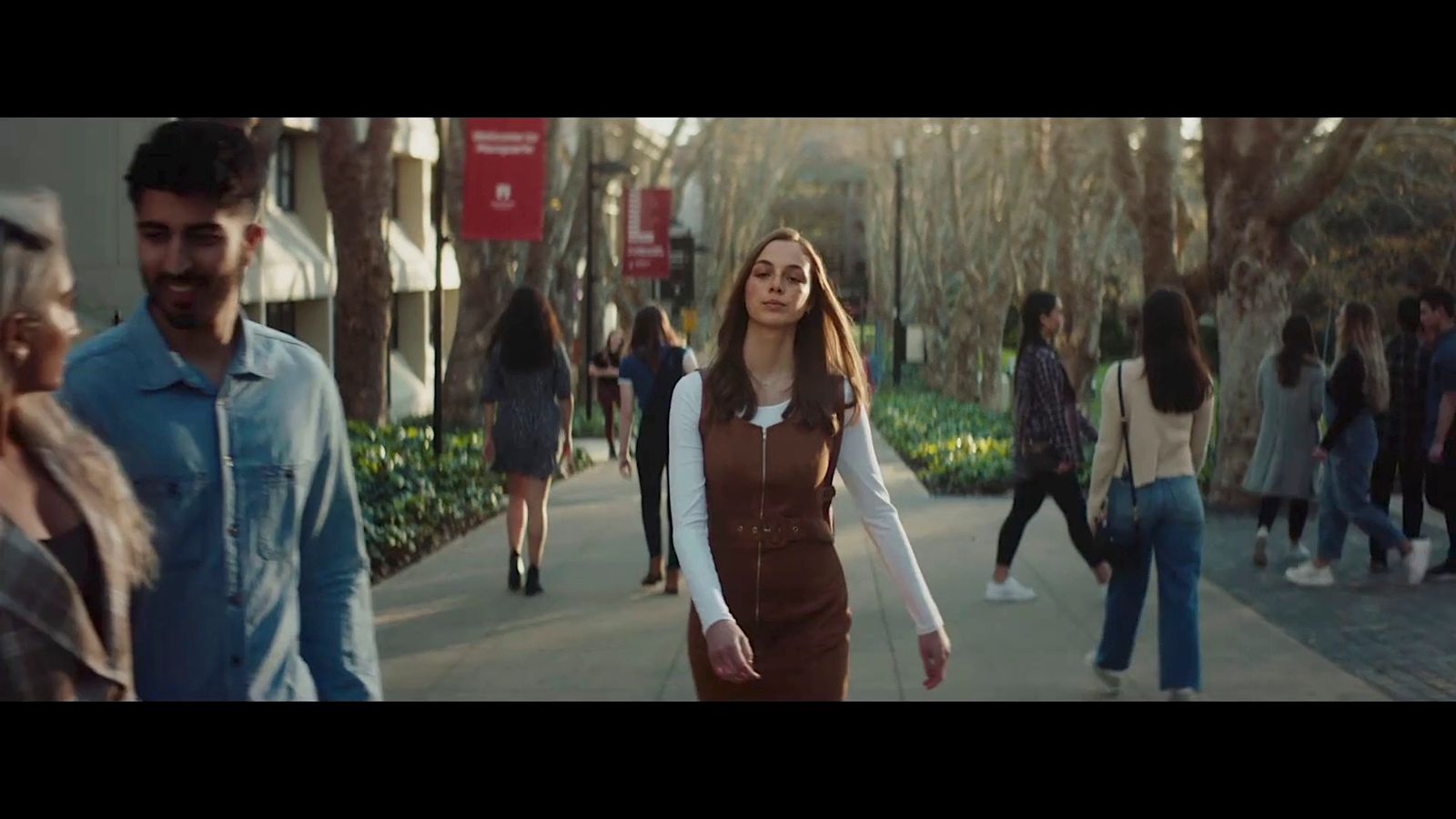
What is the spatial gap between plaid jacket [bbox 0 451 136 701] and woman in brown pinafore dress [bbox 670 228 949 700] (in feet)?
6.02

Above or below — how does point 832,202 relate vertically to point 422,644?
above

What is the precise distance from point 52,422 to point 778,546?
2.13 metres

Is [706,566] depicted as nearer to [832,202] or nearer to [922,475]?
[922,475]

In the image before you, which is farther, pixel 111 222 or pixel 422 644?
pixel 111 222

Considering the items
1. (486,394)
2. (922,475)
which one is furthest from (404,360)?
(486,394)

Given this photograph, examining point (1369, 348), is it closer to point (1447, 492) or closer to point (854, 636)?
point (1447, 492)

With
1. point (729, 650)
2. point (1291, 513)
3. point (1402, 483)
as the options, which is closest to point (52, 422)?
point (729, 650)

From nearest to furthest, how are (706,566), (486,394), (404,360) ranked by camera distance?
1. (706,566)
2. (486,394)
3. (404,360)

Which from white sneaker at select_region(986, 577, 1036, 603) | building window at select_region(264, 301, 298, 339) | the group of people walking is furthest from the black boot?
building window at select_region(264, 301, 298, 339)

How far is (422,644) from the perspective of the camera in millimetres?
9516

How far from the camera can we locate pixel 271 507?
3.07 m

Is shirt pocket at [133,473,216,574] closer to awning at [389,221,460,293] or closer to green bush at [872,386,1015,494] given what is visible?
green bush at [872,386,1015,494]

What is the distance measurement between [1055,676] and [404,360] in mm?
36929
